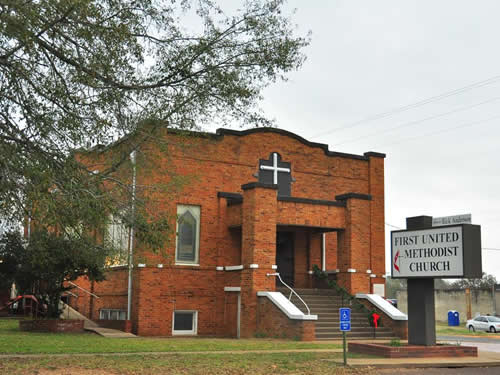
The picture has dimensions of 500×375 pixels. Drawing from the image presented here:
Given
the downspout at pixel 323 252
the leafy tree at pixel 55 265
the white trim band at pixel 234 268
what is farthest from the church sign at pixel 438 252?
the downspout at pixel 323 252

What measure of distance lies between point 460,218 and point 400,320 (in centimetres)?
491

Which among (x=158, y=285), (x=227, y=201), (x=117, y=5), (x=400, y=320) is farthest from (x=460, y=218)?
(x=117, y=5)

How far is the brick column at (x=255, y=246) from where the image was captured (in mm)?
23047

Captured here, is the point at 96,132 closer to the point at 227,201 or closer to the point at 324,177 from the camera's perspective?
the point at 227,201

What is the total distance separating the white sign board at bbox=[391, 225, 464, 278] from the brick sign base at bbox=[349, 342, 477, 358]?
1.84 m

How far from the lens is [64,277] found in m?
22.4

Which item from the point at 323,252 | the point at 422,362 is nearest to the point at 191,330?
the point at 323,252

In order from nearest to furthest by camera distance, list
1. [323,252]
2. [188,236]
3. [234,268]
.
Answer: [234,268] < [188,236] < [323,252]

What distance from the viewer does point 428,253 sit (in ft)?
56.9

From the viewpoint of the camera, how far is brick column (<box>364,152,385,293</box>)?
2822cm

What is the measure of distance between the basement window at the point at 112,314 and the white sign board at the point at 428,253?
1128 cm

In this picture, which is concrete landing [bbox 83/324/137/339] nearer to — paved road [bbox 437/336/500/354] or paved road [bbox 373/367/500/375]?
paved road [bbox 373/367/500/375]

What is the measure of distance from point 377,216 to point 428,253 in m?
11.4

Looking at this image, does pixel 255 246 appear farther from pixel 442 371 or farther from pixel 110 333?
pixel 442 371
